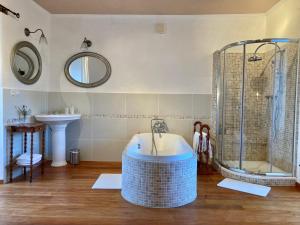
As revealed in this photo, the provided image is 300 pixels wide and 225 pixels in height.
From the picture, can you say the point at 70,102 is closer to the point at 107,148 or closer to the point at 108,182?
the point at 107,148

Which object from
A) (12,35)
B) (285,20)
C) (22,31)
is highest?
(285,20)

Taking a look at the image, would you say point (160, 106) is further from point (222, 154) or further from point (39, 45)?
point (39, 45)

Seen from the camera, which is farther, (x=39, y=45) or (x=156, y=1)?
(x=39, y=45)

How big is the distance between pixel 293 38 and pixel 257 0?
73 cm

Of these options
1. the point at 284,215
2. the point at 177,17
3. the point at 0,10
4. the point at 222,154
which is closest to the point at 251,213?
the point at 284,215

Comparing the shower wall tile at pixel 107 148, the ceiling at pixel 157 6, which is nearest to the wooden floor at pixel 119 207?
the shower wall tile at pixel 107 148

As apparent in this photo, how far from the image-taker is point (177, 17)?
4176 mm

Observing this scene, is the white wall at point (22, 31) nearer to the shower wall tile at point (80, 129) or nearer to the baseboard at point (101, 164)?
the shower wall tile at point (80, 129)

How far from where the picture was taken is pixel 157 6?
380 centimetres

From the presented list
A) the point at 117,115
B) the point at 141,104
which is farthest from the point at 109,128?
the point at 141,104

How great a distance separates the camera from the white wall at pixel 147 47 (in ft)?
13.6

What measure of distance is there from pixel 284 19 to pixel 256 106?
1.24 meters

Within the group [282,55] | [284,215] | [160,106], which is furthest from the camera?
[160,106]

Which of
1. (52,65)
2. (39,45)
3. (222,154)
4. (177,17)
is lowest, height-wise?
(222,154)
